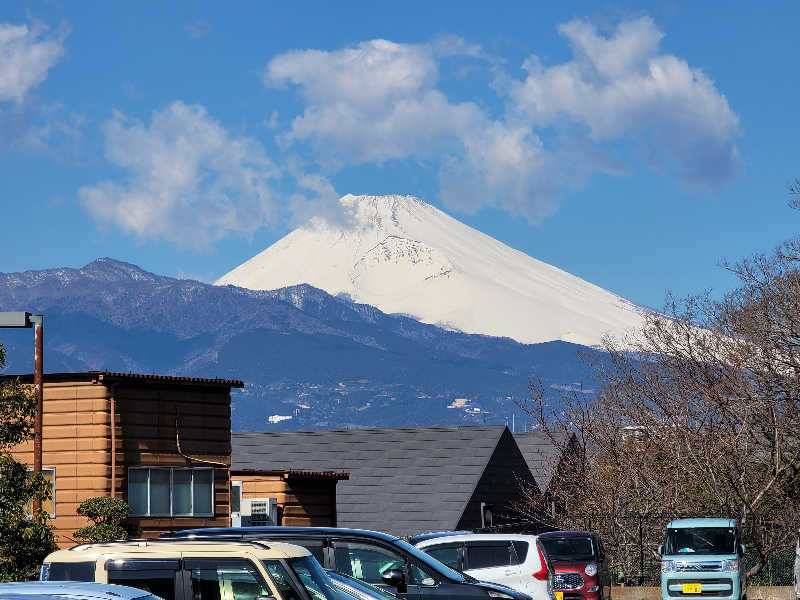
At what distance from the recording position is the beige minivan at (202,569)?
13203 mm

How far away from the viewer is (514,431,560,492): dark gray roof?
59.5 meters

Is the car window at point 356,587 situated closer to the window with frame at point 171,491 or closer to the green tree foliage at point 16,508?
the green tree foliage at point 16,508

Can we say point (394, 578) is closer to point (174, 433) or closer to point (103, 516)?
point (103, 516)

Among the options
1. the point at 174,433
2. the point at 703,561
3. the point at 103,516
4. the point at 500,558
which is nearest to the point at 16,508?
the point at 103,516

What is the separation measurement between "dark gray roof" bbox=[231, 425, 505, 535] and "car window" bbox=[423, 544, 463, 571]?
27.2m

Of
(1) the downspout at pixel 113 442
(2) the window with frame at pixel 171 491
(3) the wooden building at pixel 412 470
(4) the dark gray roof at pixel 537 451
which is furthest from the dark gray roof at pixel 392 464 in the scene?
(1) the downspout at pixel 113 442

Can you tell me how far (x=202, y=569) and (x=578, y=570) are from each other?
1510cm

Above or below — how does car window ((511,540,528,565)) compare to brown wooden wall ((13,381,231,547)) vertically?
below

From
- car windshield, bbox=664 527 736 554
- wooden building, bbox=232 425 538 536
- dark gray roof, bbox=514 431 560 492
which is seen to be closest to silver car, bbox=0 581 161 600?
car windshield, bbox=664 527 736 554

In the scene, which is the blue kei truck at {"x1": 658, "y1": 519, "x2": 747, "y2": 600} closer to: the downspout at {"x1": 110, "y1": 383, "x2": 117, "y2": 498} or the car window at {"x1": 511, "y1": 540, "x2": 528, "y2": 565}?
the car window at {"x1": 511, "y1": 540, "x2": 528, "y2": 565}

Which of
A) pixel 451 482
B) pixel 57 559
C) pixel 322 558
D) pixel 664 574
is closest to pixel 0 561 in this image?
pixel 322 558

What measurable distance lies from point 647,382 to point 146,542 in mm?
37162

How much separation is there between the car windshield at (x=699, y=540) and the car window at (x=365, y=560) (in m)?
16.5

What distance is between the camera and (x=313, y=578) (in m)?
13.4
